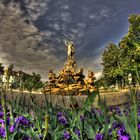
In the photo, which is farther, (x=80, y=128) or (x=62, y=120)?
(x=62, y=120)

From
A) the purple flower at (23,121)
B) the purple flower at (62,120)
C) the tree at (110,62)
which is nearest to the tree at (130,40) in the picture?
the tree at (110,62)

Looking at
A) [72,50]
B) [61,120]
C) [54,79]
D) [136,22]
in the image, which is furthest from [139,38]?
[61,120]

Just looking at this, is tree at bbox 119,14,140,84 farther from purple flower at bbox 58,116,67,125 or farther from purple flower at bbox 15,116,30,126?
purple flower at bbox 15,116,30,126

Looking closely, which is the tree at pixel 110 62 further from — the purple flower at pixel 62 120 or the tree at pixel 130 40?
the purple flower at pixel 62 120

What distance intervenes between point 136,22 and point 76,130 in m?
51.5

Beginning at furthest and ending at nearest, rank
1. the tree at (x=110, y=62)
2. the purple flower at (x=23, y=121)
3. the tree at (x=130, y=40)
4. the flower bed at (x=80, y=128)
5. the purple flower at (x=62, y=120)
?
the tree at (x=110, y=62)
the tree at (x=130, y=40)
the purple flower at (x=62, y=120)
the purple flower at (x=23, y=121)
the flower bed at (x=80, y=128)

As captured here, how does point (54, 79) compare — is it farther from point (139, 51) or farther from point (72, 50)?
point (139, 51)

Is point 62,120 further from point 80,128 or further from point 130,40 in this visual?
point 130,40

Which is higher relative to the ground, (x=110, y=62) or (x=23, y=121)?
(x=110, y=62)

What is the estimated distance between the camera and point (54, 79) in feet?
131

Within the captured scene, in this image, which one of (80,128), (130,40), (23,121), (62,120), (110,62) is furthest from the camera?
(110,62)

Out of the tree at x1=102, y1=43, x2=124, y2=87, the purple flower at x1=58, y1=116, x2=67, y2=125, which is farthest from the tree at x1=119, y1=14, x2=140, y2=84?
the purple flower at x1=58, y1=116, x2=67, y2=125

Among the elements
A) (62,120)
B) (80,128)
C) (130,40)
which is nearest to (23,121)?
(62,120)

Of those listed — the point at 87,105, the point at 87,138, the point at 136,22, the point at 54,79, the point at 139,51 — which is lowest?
the point at 87,138
